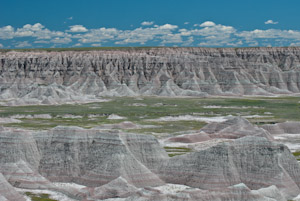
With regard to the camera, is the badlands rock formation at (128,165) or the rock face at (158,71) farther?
the rock face at (158,71)

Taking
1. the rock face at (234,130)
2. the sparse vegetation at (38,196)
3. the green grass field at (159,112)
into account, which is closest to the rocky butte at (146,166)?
the rock face at (234,130)

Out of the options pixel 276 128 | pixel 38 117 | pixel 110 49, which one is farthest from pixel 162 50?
pixel 276 128

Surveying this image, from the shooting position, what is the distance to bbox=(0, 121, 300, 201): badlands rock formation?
28.8 metres

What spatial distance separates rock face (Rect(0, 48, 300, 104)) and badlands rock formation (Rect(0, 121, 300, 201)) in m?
91.5

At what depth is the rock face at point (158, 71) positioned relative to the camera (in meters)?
131

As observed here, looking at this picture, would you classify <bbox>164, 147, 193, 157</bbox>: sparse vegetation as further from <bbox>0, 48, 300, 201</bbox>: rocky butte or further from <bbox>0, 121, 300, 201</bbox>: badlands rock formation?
<bbox>0, 121, 300, 201</bbox>: badlands rock formation

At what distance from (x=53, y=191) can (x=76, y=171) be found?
10.4ft

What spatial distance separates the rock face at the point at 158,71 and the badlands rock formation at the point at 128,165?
300 ft

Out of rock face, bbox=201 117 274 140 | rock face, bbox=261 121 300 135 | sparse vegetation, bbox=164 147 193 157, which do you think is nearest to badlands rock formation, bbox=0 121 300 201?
sparse vegetation, bbox=164 147 193 157

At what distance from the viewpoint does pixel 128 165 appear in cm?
3106

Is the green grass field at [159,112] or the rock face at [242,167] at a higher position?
the rock face at [242,167]

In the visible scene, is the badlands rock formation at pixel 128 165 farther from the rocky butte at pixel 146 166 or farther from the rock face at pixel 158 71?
the rock face at pixel 158 71

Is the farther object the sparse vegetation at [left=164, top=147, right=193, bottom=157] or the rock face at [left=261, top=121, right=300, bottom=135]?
the rock face at [left=261, top=121, right=300, bottom=135]

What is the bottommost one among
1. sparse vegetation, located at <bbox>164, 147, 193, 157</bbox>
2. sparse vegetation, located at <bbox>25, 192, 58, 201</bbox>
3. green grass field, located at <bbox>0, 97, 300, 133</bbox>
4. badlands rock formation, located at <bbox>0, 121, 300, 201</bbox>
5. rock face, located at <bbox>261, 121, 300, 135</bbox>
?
green grass field, located at <bbox>0, 97, 300, 133</bbox>
